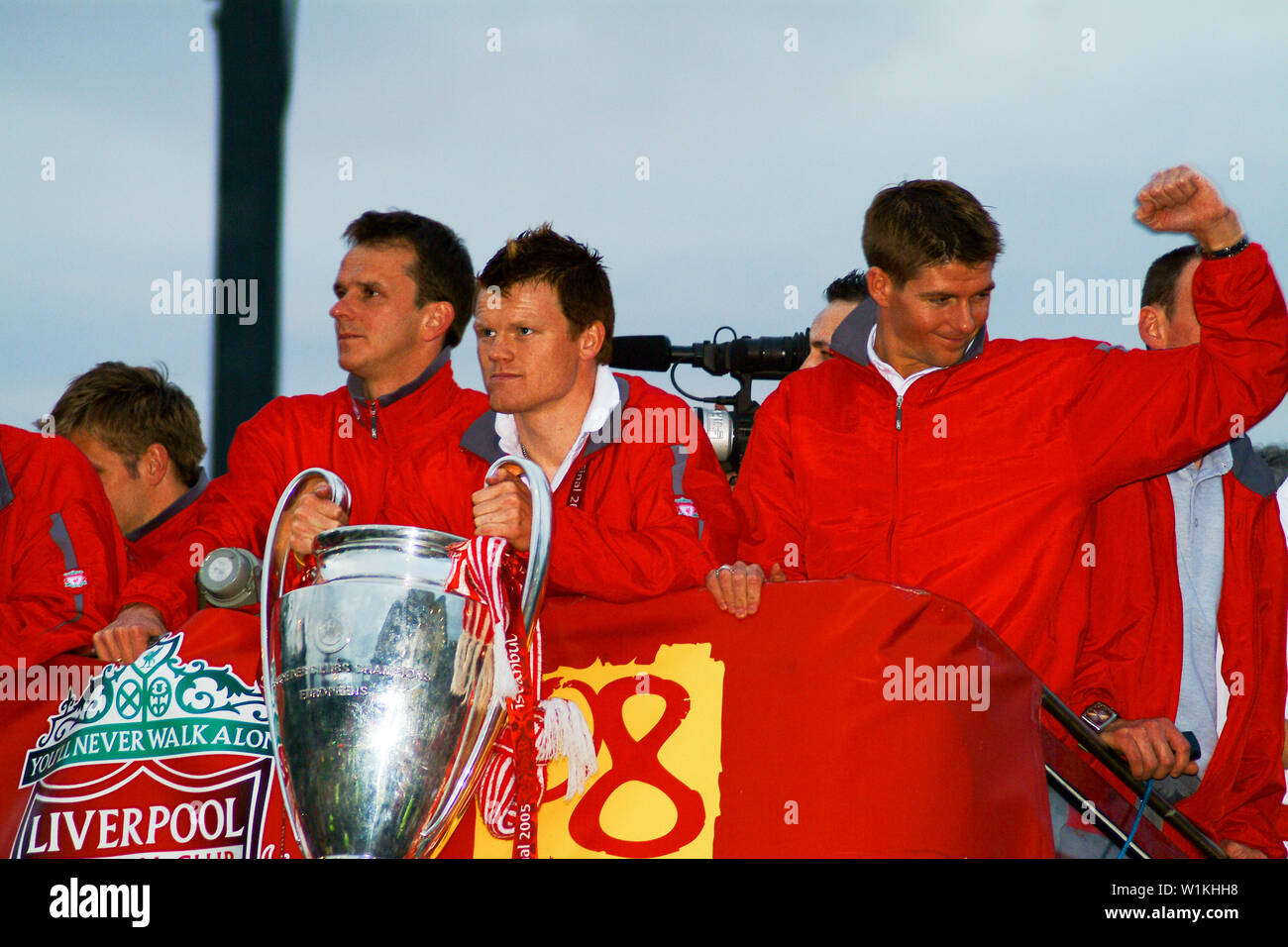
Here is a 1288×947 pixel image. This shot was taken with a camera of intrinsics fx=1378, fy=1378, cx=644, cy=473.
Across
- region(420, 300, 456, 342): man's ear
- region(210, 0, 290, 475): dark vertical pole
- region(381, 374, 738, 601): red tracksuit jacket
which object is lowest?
region(381, 374, 738, 601): red tracksuit jacket

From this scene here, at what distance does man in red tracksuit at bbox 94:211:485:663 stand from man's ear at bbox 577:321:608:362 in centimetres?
71

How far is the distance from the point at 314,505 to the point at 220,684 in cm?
45

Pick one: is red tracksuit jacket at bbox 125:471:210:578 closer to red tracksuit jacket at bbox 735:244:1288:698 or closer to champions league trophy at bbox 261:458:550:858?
red tracksuit jacket at bbox 735:244:1288:698

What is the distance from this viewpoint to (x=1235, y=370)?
274cm

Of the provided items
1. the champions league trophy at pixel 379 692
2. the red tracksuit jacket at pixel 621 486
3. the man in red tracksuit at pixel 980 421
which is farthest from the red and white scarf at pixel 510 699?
the man in red tracksuit at pixel 980 421

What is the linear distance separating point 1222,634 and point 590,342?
61.3 inches

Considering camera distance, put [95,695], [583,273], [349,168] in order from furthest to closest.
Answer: [349,168] < [583,273] < [95,695]

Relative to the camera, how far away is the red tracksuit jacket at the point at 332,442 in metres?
3.45

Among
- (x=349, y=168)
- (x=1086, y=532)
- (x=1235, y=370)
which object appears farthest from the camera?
(x=349, y=168)

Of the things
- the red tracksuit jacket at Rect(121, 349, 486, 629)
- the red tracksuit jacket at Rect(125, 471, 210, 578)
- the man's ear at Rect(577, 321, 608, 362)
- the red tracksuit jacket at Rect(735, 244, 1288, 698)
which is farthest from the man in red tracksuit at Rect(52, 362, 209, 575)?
the red tracksuit jacket at Rect(735, 244, 1288, 698)

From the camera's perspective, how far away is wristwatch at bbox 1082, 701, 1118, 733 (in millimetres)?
2754
